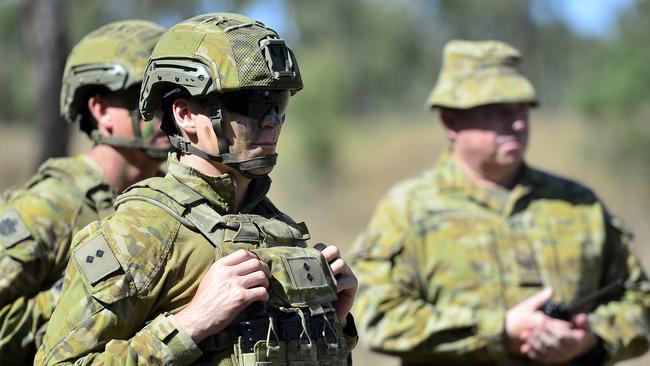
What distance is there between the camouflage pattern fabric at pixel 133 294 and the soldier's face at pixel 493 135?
3.15m

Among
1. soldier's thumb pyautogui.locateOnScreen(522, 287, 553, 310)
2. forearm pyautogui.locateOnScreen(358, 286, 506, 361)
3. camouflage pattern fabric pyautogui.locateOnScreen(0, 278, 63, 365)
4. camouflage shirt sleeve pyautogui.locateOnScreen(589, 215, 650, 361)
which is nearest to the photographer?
camouflage pattern fabric pyautogui.locateOnScreen(0, 278, 63, 365)

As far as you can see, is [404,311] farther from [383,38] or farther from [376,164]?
[383,38]

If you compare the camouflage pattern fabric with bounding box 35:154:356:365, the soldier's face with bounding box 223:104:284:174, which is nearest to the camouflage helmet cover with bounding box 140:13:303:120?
the soldier's face with bounding box 223:104:284:174

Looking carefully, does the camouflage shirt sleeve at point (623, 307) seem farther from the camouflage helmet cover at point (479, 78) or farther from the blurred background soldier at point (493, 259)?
the camouflage helmet cover at point (479, 78)

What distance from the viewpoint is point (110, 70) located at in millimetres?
5176

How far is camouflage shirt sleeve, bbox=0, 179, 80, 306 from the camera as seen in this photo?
4.79 metres

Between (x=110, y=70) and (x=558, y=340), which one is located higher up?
(x=110, y=70)

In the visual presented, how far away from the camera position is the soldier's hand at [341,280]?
12.5 ft

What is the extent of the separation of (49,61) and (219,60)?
34.5 ft

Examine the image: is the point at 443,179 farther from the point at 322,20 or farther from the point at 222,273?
the point at 322,20

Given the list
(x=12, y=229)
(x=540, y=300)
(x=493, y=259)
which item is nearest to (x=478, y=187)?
(x=493, y=259)

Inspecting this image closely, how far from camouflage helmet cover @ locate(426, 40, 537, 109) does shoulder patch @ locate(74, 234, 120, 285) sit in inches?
132

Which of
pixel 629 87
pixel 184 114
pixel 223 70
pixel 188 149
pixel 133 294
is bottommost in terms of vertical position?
pixel 629 87

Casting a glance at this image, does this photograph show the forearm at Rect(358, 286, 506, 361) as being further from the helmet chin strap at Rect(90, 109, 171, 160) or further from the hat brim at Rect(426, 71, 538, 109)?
the helmet chin strap at Rect(90, 109, 171, 160)
